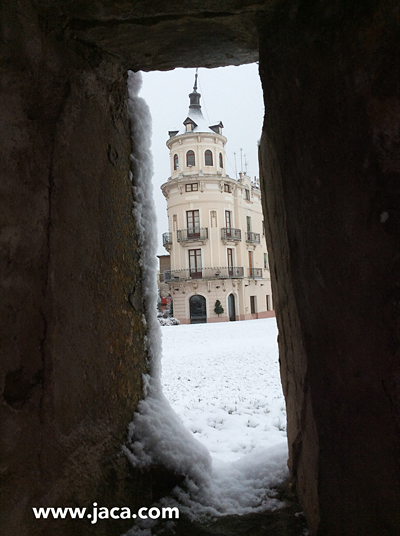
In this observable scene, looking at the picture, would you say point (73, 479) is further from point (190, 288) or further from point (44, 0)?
point (190, 288)

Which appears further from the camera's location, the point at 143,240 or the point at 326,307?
the point at 143,240

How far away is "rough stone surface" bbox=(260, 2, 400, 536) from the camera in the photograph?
4.14 feet

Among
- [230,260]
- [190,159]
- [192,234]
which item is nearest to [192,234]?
[192,234]

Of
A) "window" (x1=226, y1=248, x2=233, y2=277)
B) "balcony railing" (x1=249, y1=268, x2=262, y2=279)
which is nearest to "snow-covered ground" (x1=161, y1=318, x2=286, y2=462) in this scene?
"window" (x1=226, y1=248, x2=233, y2=277)

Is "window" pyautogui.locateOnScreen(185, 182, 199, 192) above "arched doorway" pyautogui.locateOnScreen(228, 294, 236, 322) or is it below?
above

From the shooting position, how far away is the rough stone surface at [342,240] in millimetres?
1261

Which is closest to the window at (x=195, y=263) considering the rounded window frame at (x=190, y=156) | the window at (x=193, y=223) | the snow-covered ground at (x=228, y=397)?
the window at (x=193, y=223)

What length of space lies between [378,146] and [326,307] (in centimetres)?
56

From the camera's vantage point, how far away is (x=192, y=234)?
21672mm

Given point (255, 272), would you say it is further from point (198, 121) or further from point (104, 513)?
point (104, 513)

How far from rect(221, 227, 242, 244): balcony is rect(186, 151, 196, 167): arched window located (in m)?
3.72

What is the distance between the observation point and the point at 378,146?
1.26 m

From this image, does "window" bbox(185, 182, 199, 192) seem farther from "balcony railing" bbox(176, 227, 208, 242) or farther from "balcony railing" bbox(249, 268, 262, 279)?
"balcony railing" bbox(249, 268, 262, 279)

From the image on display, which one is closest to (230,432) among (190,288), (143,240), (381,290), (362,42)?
(143,240)
